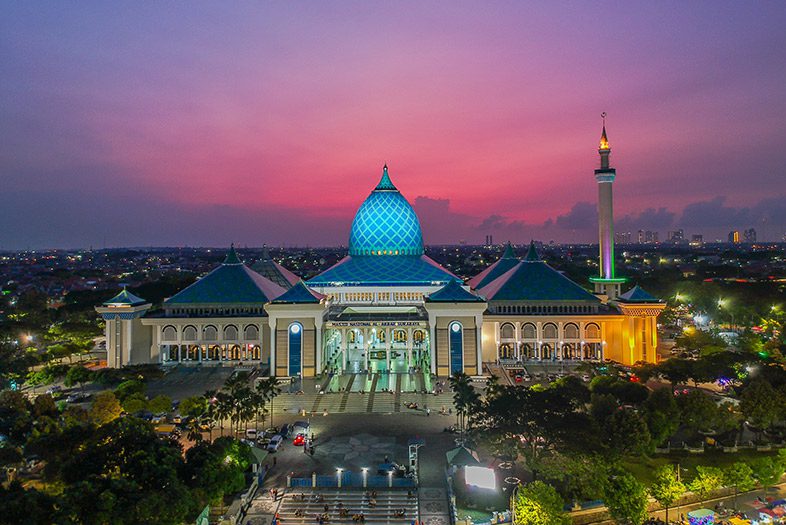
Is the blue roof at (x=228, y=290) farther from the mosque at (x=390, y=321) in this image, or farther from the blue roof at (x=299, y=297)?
the blue roof at (x=299, y=297)

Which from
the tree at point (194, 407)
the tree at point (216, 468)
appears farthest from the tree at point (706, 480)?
the tree at point (194, 407)

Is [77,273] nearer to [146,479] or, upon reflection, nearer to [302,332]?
[302,332]

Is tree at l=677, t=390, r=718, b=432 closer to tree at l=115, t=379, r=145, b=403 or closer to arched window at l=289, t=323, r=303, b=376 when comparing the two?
arched window at l=289, t=323, r=303, b=376

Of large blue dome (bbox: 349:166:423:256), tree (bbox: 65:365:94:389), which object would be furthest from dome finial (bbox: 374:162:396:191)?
tree (bbox: 65:365:94:389)

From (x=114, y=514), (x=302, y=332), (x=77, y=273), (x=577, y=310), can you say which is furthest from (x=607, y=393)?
(x=77, y=273)

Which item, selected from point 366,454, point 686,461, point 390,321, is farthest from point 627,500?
point 390,321

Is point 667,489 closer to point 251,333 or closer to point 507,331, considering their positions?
point 507,331
